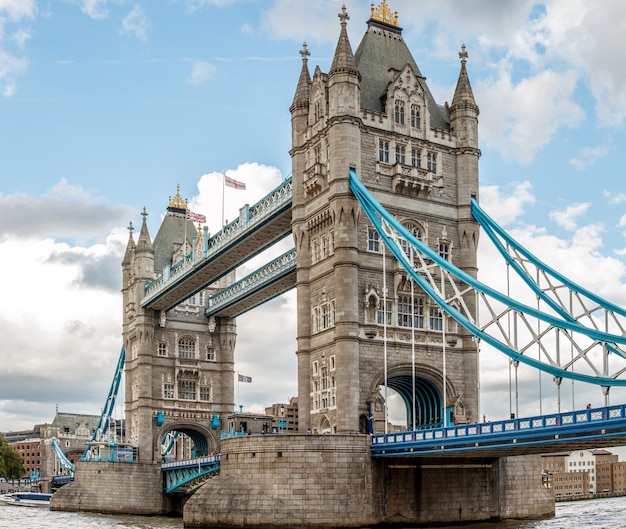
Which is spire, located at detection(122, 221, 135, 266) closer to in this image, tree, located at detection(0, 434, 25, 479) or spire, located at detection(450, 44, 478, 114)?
spire, located at detection(450, 44, 478, 114)

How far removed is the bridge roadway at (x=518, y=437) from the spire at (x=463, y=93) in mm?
19444

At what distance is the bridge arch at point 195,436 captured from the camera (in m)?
77.9

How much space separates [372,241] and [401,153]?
17.0 ft

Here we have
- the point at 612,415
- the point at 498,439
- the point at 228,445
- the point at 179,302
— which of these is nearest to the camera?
the point at 612,415

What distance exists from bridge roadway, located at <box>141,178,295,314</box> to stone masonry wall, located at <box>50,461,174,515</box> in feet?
41.8

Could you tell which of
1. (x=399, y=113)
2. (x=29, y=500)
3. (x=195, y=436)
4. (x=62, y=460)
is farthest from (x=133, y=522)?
(x=62, y=460)

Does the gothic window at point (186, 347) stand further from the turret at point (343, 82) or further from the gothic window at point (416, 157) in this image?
the turret at point (343, 82)

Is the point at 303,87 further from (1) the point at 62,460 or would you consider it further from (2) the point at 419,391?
(1) the point at 62,460

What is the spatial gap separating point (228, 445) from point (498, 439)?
1359 centimetres

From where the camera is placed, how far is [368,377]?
4884 centimetres

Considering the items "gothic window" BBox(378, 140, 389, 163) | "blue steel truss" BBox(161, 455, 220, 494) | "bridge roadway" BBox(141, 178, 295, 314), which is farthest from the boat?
"gothic window" BBox(378, 140, 389, 163)

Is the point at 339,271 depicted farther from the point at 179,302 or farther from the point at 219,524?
the point at 179,302

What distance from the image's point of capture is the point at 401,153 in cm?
5225

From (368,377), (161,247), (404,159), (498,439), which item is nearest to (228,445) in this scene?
(368,377)
